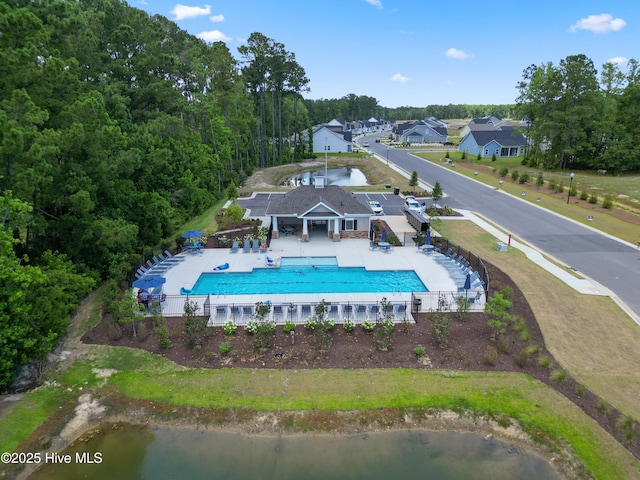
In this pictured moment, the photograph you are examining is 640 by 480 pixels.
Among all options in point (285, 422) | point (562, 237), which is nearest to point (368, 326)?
point (285, 422)

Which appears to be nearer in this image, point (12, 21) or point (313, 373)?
point (313, 373)

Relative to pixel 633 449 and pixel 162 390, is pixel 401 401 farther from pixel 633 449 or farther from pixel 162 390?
pixel 162 390

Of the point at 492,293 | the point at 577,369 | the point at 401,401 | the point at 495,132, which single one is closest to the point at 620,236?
the point at 492,293

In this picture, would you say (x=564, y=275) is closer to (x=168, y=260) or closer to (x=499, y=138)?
(x=168, y=260)

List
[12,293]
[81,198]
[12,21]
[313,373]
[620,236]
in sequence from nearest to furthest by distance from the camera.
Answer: [12,293] → [313,373] → [12,21] → [81,198] → [620,236]

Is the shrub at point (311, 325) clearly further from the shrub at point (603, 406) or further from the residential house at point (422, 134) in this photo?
the residential house at point (422, 134)

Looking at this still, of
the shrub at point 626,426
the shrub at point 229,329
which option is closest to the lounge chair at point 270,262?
the shrub at point 229,329
